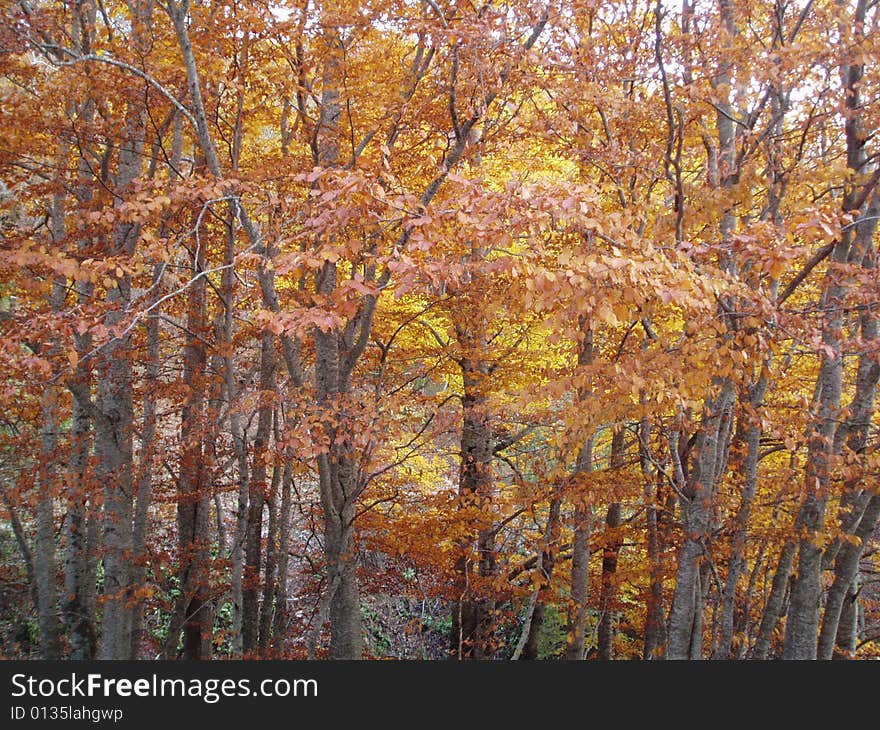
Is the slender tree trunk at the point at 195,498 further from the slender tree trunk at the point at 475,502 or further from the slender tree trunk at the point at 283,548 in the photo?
the slender tree trunk at the point at 475,502

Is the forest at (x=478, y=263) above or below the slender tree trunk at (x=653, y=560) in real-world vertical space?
above

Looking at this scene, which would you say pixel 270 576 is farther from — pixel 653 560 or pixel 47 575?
pixel 653 560

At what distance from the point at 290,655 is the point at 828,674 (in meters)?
7.12

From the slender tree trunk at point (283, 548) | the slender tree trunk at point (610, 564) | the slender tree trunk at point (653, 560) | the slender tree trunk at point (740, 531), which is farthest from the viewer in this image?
the slender tree trunk at point (283, 548)

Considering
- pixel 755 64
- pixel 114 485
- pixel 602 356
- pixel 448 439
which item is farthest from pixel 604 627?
pixel 755 64

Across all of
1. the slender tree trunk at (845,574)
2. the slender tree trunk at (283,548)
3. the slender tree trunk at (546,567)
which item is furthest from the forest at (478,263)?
the slender tree trunk at (283,548)

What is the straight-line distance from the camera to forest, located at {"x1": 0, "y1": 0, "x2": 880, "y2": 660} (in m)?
4.02

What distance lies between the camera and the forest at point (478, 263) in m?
4.02

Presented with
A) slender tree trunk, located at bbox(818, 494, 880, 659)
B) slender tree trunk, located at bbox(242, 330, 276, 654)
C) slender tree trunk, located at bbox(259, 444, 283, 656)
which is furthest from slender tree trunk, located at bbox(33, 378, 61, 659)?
slender tree trunk, located at bbox(818, 494, 880, 659)

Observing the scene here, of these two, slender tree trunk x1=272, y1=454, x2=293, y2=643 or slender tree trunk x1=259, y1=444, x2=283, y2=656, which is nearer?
slender tree trunk x1=272, y1=454, x2=293, y2=643

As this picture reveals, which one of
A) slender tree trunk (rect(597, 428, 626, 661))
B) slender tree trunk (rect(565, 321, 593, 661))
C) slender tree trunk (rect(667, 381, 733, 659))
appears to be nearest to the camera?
slender tree trunk (rect(667, 381, 733, 659))

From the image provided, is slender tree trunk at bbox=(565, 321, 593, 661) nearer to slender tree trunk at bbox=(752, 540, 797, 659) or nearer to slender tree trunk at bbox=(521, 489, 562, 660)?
slender tree trunk at bbox=(521, 489, 562, 660)

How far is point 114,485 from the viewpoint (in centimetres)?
634

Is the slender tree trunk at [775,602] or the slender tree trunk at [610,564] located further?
the slender tree trunk at [610,564]
